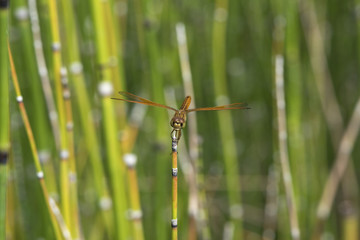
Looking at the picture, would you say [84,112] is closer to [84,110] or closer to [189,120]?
[84,110]

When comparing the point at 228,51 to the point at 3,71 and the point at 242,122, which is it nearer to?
the point at 242,122

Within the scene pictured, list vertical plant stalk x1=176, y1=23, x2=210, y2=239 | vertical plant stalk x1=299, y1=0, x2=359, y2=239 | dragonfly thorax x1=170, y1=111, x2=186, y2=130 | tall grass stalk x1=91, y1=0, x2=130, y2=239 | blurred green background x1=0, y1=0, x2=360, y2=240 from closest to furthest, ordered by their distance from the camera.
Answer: dragonfly thorax x1=170, y1=111, x2=186, y2=130 → tall grass stalk x1=91, y1=0, x2=130, y2=239 → blurred green background x1=0, y1=0, x2=360, y2=240 → vertical plant stalk x1=176, y1=23, x2=210, y2=239 → vertical plant stalk x1=299, y1=0, x2=359, y2=239

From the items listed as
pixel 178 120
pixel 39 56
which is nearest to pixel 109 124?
pixel 39 56

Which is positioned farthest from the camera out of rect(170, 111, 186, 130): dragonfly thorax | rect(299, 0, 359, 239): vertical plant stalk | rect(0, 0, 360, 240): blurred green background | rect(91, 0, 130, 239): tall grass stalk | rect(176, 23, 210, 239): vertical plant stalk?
rect(299, 0, 359, 239): vertical plant stalk

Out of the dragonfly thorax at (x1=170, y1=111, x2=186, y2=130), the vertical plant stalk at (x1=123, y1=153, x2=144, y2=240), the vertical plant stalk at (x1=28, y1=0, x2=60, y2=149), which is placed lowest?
the vertical plant stalk at (x1=123, y1=153, x2=144, y2=240)

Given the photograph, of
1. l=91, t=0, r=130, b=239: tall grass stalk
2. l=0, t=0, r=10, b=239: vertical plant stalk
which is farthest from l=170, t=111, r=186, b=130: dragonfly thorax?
l=91, t=0, r=130, b=239: tall grass stalk

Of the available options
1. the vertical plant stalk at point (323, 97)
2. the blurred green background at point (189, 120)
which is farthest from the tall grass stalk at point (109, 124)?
the vertical plant stalk at point (323, 97)

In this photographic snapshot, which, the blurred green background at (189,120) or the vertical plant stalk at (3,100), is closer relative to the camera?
the vertical plant stalk at (3,100)

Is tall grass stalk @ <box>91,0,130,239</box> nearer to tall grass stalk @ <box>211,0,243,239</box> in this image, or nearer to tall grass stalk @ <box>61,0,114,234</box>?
tall grass stalk @ <box>61,0,114,234</box>

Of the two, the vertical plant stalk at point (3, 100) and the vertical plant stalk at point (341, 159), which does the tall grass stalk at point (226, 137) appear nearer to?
the vertical plant stalk at point (341, 159)

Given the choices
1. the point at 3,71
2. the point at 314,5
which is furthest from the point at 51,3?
the point at 314,5
